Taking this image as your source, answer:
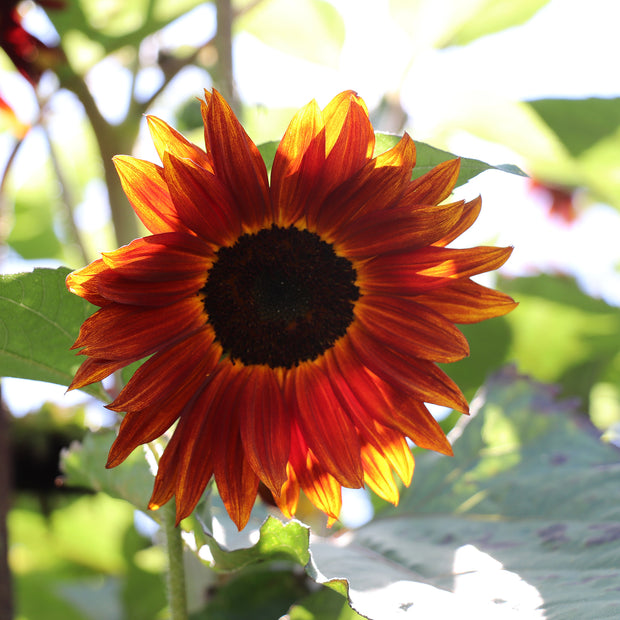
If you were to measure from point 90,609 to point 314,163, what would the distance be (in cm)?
95

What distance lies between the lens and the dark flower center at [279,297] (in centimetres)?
58

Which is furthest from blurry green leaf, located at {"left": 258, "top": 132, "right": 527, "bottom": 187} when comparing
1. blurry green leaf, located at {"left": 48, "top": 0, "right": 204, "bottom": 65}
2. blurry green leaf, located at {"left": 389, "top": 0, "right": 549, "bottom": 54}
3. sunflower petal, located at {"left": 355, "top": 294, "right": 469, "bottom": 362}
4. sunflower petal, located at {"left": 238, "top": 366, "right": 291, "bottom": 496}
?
blurry green leaf, located at {"left": 389, "top": 0, "right": 549, "bottom": 54}

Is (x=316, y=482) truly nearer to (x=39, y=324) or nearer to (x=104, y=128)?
(x=39, y=324)

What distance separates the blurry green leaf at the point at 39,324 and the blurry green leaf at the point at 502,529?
0.77 feet

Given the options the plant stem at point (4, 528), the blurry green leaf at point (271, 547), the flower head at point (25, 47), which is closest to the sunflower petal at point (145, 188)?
the blurry green leaf at point (271, 547)

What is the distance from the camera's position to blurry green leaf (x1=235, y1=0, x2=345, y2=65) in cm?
111

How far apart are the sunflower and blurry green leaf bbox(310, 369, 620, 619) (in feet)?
0.28

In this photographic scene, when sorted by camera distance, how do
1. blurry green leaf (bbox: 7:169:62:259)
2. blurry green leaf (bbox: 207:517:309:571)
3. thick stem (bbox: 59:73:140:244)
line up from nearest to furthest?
→ blurry green leaf (bbox: 207:517:309:571) → thick stem (bbox: 59:73:140:244) → blurry green leaf (bbox: 7:169:62:259)

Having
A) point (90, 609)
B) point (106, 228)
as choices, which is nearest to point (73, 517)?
point (90, 609)

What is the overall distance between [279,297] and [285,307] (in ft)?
0.04

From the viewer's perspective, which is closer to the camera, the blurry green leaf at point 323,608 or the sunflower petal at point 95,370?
the sunflower petal at point 95,370

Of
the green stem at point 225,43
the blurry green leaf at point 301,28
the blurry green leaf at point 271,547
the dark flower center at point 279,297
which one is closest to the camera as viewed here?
the blurry green leaf at point 271,547

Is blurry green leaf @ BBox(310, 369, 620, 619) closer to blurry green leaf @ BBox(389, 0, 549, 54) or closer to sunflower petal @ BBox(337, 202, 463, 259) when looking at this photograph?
sunflower petal @ BBox(337, 202, 463, 259)

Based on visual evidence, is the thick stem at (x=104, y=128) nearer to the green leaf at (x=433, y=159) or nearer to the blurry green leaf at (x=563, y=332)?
the green leaf at (x=433, y=159)
